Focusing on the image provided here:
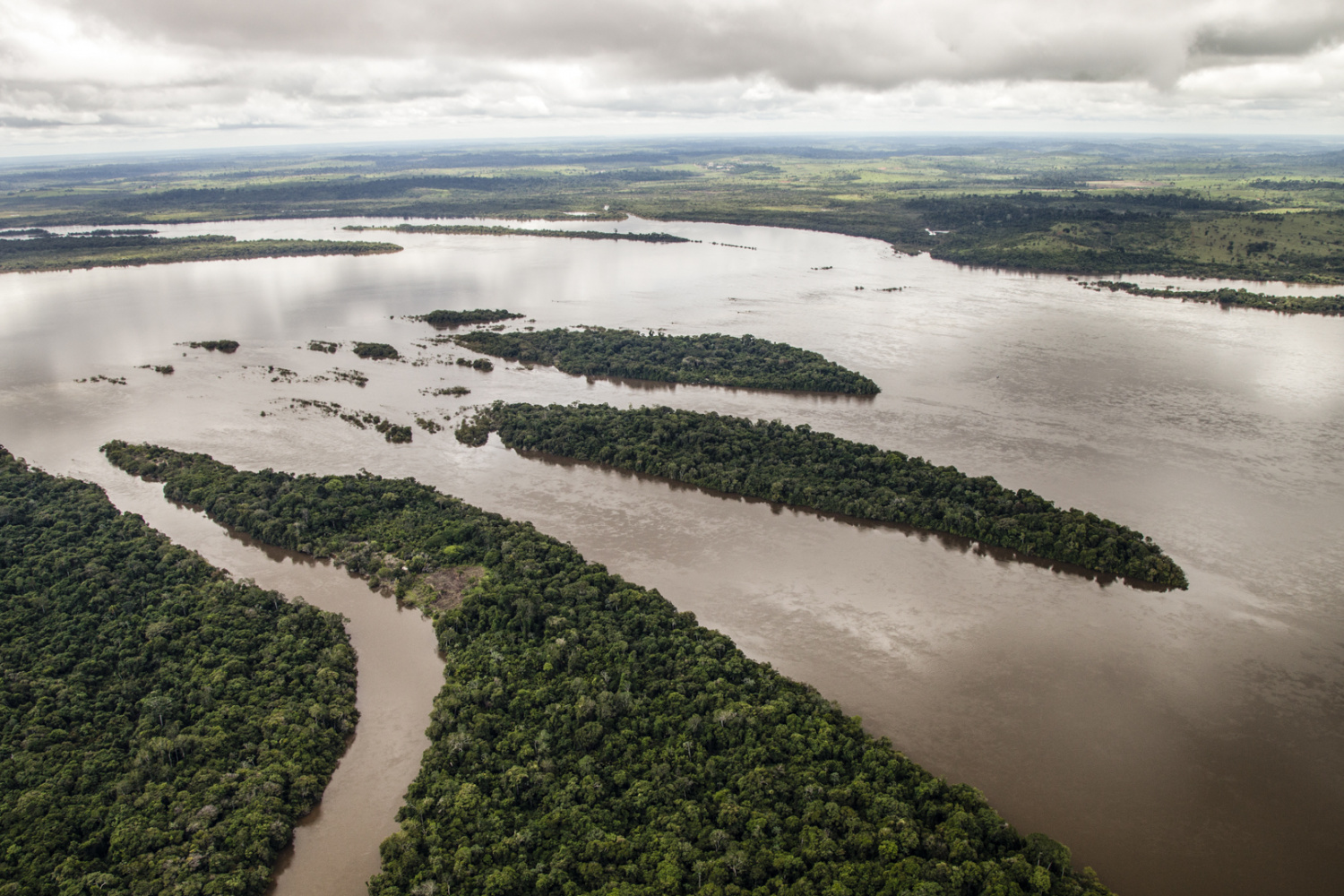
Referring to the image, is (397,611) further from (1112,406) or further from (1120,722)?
(1112,406)

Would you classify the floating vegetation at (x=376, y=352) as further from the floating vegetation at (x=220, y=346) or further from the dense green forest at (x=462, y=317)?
the floating vegetation at (x=220, y=346)

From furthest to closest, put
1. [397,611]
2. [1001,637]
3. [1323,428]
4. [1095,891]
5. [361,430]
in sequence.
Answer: [361,430] → [1323,428] → [397,611] → [1001,637] → [1095,891]

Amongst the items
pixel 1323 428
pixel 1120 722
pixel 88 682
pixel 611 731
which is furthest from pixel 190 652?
pixel 1323 428

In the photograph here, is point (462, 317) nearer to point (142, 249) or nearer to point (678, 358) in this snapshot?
point (678, 358)

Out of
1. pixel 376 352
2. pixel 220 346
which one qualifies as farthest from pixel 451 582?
pixel 220 346

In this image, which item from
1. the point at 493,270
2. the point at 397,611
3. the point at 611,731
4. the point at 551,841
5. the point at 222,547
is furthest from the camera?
the point at 493,270

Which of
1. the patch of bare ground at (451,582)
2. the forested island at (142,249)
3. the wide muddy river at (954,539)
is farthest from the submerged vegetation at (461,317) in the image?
the forested island at (142,249)
